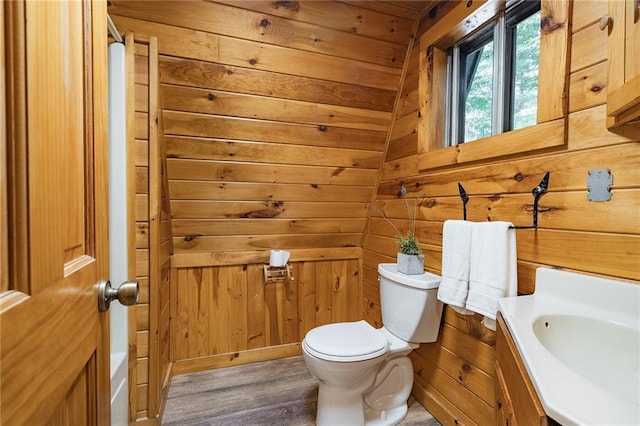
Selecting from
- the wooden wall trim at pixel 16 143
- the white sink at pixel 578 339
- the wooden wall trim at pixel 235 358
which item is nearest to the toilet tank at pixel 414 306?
the white sink at pixel 578 339

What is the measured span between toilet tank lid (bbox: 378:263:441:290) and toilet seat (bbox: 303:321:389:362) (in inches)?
11.9

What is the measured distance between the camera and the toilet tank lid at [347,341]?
140cm

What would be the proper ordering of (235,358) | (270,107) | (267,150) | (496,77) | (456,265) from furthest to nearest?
1. (235,358)
2. (267,150)
3. (270,107)
4. (496,77)
5. (456,265)

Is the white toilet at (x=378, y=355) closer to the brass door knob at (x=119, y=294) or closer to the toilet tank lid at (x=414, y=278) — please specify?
→ the toilet tank lid at (x=414, y=278)

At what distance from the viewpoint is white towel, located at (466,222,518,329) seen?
114 centimetres

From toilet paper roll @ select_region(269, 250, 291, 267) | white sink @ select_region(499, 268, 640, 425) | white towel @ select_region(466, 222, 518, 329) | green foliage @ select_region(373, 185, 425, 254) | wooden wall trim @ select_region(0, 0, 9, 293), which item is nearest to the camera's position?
wooden wall trim @ select_region(0, 0, 9, 293)

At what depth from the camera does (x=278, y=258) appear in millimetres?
2199

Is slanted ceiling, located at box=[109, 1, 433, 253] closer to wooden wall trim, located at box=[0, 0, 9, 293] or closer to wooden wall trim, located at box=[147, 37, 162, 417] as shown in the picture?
wooden wall trim, located at box=[147, 37, 162, 417]

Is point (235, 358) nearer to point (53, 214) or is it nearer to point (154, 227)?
point (154, 227)

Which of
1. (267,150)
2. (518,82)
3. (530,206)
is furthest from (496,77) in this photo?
(267,150)

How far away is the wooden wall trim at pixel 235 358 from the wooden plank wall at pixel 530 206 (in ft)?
3.21

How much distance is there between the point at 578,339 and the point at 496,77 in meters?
1.16

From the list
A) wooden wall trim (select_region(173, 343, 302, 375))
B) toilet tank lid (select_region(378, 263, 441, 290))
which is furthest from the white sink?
wooden wall trim (select_region(173, 343, 302, 375))

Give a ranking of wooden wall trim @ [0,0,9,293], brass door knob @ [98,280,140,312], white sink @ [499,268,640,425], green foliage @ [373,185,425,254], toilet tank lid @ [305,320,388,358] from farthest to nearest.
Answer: green foliage @ [373,185,425,254]
toilet tank lid @ [305,320,388,358]
brass door knob @ [98,280,140,312]
white sink @ [499,268,640,425]
wooden wall trim @ [0,0,9,293]
